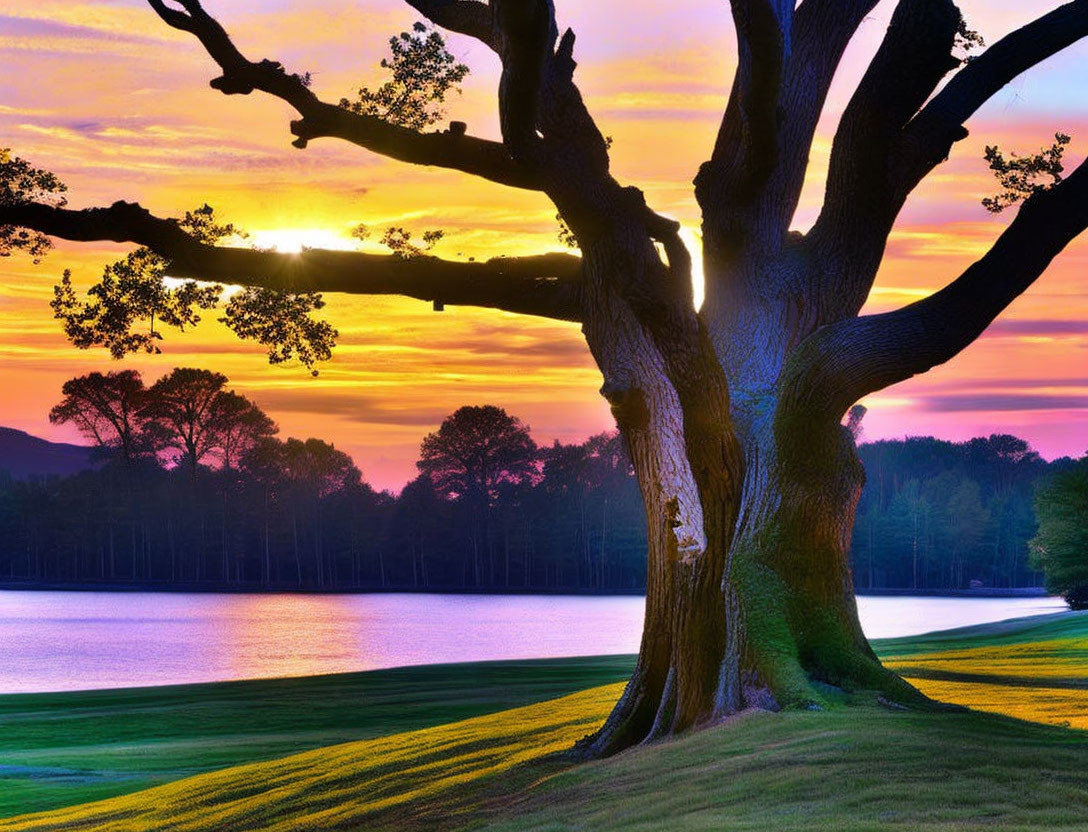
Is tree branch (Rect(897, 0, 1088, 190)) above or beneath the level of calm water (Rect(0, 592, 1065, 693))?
above

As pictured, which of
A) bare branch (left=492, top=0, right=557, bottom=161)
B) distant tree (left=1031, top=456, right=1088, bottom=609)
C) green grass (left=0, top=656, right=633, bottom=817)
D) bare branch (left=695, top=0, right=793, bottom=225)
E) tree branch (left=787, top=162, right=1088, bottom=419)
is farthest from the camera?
distant tree (left=1031, top=456, right=1088, bottom=609)

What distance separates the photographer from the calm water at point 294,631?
1943 inches

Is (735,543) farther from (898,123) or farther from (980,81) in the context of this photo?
(980,81)

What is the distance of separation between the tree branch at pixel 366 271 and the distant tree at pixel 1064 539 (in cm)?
3578

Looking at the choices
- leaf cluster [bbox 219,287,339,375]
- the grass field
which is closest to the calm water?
the grass field

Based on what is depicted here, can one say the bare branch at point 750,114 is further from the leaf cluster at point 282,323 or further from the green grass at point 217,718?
the green grass at point 217,718

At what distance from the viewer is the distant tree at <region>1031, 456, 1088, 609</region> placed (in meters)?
48.4

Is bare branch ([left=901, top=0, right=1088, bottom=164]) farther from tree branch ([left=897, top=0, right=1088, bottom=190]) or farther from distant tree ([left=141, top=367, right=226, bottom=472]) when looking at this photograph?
distant tree ([left=141, top=367, right=226, bottom=472])

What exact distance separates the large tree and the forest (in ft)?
359

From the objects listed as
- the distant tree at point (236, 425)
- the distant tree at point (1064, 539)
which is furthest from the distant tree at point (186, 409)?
the distant tree at point (1064, 539)

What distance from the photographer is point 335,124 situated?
14.1 m

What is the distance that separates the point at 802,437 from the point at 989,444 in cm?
14421

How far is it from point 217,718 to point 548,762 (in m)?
18.4

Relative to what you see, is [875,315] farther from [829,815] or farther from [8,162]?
[8,162]
